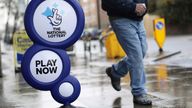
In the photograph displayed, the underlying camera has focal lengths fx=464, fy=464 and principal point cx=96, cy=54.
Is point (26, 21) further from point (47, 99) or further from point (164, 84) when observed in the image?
point (164, 84)

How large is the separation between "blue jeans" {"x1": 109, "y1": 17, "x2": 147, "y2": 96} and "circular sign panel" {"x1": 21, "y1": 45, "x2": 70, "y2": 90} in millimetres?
1056

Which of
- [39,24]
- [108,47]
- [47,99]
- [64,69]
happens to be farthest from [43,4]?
[108,47]

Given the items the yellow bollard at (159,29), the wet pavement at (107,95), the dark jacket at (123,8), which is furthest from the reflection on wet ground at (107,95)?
the yellow bollard at (159,29)

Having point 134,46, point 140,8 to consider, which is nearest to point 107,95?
point 134,46

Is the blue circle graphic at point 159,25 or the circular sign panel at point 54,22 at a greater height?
the circular sign panel at point 54,22

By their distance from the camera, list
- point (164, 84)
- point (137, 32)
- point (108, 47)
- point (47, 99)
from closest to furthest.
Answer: point (137, 32) → point (47, 99) → point (164, 84) → point (108, 47)

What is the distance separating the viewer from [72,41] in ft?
19.8

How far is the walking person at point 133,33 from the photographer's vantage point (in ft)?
21.4

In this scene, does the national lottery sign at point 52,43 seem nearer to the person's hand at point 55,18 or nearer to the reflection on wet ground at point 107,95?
the person's hand at point 55,18

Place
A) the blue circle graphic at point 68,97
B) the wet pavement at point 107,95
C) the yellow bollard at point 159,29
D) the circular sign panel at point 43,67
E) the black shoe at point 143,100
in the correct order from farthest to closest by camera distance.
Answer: the yellow bollard at point 159,29 → the wet pavement at point 107,95 → the black shoe at point 143,100 → the blue circle graphic at point 68,97 → the circular sign panel at point 43,67

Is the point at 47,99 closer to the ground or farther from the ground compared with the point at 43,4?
closer to the ground

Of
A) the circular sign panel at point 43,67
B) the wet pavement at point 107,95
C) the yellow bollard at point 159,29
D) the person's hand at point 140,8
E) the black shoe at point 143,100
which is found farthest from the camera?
the yellow bollard at point 159,29

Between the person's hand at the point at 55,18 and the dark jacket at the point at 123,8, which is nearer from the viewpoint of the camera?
the person's hand at the point at 55,18

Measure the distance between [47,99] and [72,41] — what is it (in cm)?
177
